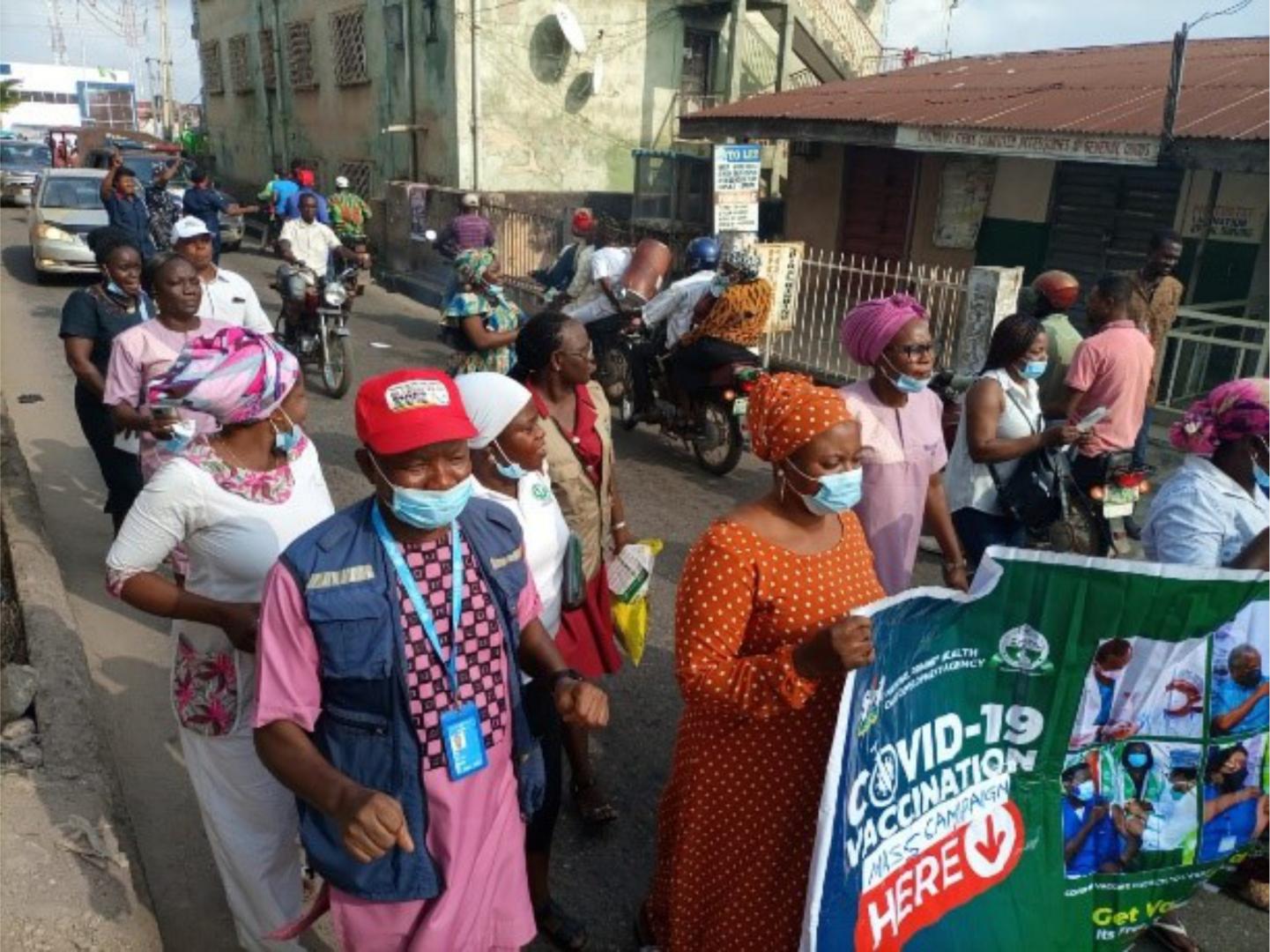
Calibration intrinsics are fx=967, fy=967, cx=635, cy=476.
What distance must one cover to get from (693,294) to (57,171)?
13487 mm

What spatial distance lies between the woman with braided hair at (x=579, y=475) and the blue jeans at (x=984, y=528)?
166 cm

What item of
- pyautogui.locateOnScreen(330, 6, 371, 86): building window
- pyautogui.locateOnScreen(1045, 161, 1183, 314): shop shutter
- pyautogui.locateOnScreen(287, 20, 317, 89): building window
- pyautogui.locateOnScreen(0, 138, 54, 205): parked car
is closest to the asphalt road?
pyautogui.locateOnScreen(1045, 161, 1183, 314): shop shutter

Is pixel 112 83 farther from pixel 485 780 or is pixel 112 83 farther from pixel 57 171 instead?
pixel 485 780

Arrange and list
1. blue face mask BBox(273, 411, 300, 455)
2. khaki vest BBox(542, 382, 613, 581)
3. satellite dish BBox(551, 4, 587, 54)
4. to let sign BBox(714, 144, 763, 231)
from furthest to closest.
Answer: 1. satellite dish BBox(551, 4, 587, 54)
2. to let sign BBox(714, 144, 763, 231)
3. khaki vest BBox(542, 382, 613, 581)
4. blue face mask BBox(273, 411, 300, 455)

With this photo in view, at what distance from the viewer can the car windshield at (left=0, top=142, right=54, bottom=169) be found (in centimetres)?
2714

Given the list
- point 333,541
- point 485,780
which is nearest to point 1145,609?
point 485,780

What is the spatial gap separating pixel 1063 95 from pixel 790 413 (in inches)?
432

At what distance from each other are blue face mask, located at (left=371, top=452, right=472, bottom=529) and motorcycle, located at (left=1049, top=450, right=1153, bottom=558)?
3.86 metres

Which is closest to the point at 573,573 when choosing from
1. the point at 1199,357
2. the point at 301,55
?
the point at 1199,357

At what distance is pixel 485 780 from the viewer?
6.87ft

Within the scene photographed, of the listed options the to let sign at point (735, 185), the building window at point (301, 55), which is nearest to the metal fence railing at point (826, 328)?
the to let sign at point (735, 185)

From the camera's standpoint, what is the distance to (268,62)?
23.7 metres

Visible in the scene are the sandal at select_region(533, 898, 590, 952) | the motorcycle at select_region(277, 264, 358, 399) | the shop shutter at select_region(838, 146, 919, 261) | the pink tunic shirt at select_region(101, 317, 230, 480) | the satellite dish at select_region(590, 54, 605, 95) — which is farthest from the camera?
the satellite dish at select_region(590, 54, 605, 95)

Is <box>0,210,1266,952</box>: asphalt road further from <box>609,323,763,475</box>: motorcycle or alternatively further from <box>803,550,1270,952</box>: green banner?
<box>803,550,1270,952</box>: green banner
